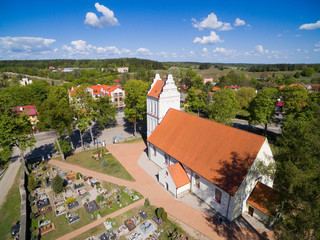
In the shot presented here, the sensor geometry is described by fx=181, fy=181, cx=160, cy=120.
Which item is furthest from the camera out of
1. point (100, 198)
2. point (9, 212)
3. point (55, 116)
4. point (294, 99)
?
point (294, 99)

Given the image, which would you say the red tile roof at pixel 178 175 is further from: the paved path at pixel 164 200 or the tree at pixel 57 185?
the tree at pixel 57 185

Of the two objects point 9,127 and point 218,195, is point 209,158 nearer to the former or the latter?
point 218,195

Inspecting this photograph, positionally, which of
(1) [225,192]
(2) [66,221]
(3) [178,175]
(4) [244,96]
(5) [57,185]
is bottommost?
(2) [66,221]

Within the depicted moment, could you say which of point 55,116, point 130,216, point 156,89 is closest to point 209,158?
point 130,216

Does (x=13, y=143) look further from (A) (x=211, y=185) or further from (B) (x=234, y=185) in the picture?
(B) (x=234, y=185)

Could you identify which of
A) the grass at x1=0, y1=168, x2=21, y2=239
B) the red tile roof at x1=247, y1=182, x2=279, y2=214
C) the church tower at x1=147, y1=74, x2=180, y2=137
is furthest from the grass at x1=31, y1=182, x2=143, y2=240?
the church tower at x1=147, y1=74, x2=180, y2=137

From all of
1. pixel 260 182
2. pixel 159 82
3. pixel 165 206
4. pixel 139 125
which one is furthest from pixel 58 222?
pixel 139 125

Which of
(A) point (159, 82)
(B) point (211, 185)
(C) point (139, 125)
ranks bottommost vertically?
(C) point (139, 125)
